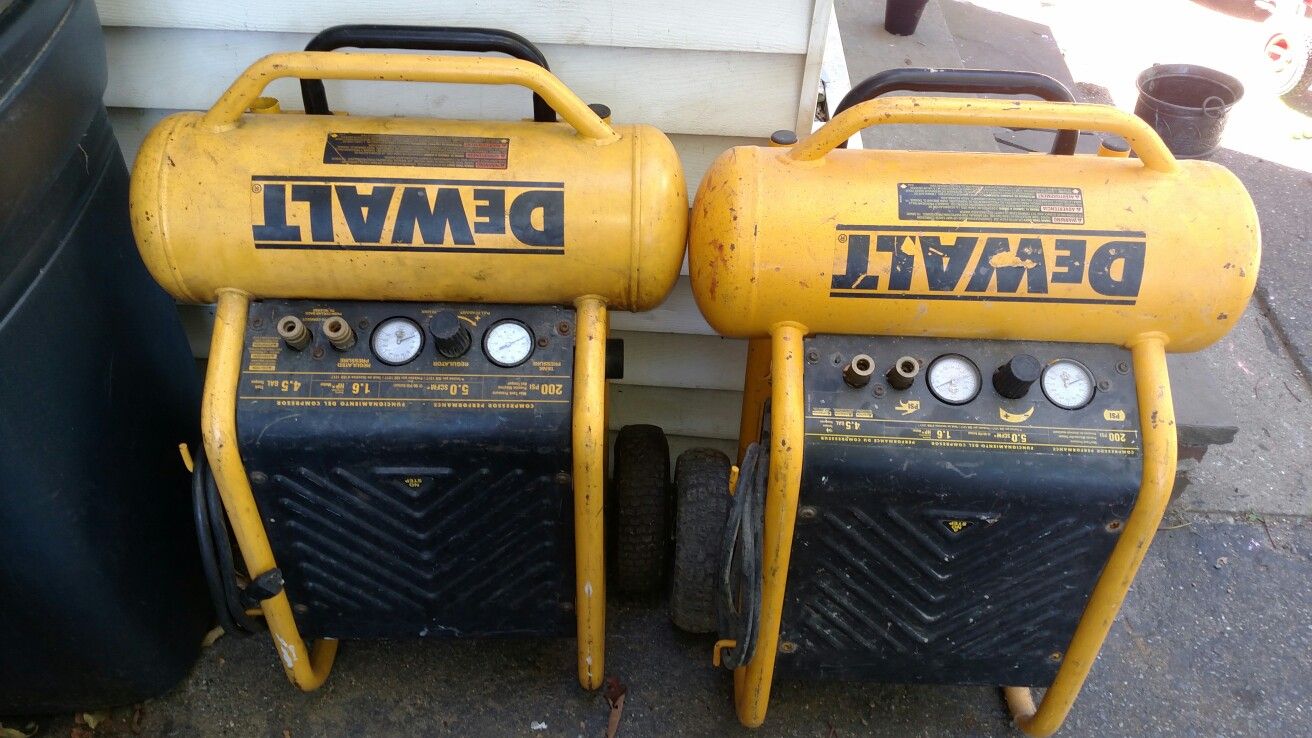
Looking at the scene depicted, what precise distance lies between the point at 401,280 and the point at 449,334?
5.8 inches

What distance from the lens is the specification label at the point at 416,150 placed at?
5.18ft

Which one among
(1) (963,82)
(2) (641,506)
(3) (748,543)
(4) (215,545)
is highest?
(1) (963,82)

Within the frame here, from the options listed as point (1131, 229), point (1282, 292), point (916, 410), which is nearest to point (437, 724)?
point (916, 410)

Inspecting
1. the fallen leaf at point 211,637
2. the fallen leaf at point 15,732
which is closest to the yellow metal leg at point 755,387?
the fallen leaf at point 211,637

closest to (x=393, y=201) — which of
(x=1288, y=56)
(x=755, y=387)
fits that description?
(x=755, y=387)

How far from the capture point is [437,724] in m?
2.10

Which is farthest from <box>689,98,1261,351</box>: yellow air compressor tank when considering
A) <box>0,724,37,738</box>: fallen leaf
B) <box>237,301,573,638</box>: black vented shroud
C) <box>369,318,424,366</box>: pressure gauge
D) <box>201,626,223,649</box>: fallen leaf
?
<box>0,724,37,738</box>: fallen leaf

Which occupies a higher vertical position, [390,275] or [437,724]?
[390,275]

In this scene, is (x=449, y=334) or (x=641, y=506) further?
(x=641, y=506)

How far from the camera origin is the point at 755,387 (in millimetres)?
2027

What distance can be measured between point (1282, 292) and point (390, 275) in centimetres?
326

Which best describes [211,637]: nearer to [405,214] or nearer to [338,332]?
[338,332]

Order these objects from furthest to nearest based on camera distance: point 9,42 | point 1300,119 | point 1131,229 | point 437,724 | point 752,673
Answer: point 1300,119 < point 437,724 < point 752,673 < point 1131,229 < point 9,42

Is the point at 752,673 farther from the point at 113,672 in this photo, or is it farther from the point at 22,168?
the point at 22,168
